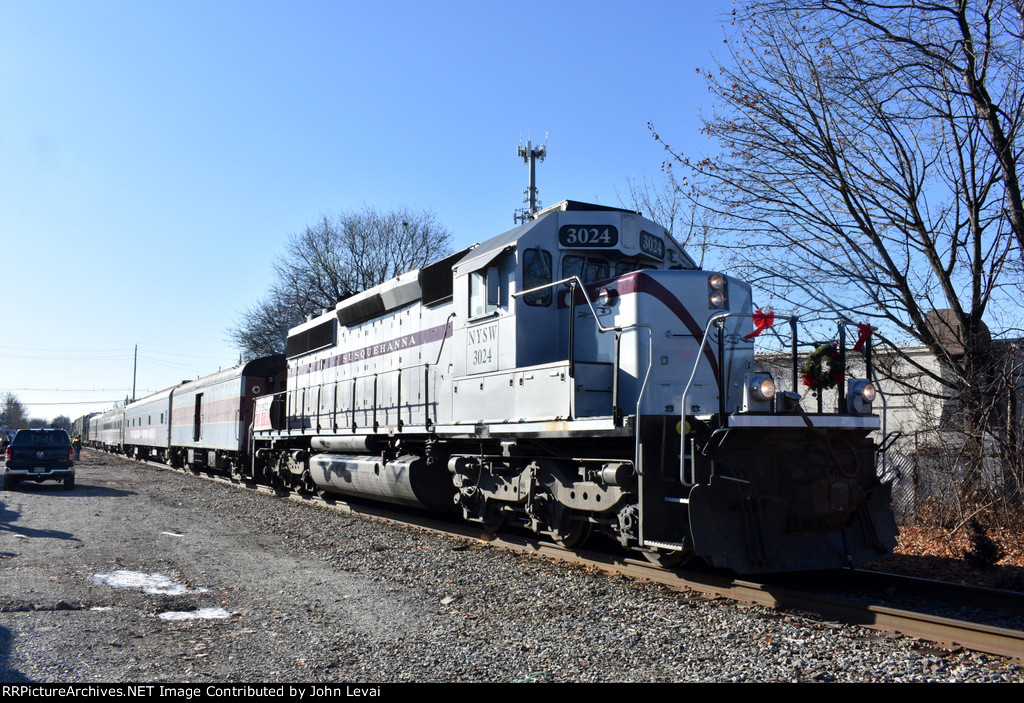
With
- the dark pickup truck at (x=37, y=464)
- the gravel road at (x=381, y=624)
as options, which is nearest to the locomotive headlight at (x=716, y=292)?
the gravel road at (x=381, y=624)

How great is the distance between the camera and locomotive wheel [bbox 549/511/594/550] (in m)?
8.21

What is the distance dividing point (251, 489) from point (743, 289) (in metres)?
13.9

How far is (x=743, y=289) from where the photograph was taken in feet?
26.7

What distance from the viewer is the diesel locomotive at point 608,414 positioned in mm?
6656

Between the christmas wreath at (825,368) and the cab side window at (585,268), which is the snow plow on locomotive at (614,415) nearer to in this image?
the cab side window at (585,268)

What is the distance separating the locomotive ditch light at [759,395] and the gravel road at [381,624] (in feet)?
5.58

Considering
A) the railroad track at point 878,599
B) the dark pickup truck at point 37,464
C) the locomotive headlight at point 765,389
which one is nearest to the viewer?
the railroad track at point 878,599

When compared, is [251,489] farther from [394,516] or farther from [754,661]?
[754,661]

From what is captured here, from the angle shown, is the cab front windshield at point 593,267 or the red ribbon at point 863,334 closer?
the red ribbon at point 863,334

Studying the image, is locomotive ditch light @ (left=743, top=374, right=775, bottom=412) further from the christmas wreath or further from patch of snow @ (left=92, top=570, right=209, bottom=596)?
patch of snow @ (left=92, top=570, right=209, bottom=596)

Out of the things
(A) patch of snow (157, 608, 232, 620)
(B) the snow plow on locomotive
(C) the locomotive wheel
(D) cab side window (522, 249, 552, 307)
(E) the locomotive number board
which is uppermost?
(E) the locomotive number board

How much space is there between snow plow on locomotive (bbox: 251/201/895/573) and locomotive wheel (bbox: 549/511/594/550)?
2 centimetres

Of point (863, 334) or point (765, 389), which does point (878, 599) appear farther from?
point (863, 334)

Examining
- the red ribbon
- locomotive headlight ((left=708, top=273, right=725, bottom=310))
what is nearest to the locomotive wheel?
locomotive headlight ((left=708, top=273, right=725, bottom=310))
